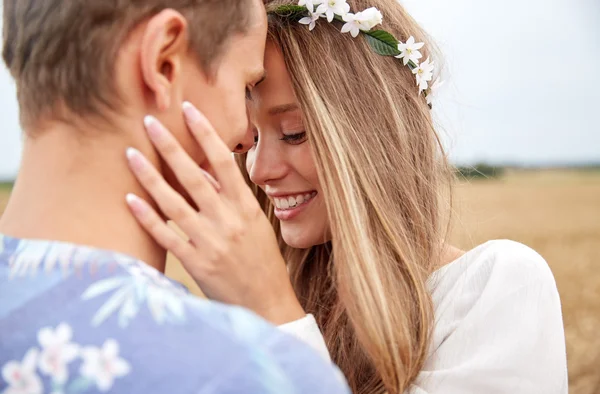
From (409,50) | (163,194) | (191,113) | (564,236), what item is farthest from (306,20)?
(564,236)

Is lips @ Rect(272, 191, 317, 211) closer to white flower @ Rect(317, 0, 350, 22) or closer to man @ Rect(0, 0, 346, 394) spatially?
white flower @ Rect(317, 0, 350, 22)

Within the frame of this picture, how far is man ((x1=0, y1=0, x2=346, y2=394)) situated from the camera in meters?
1.12

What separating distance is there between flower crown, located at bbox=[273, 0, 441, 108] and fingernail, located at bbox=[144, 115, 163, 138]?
1.30m

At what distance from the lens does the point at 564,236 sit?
62.7 feet

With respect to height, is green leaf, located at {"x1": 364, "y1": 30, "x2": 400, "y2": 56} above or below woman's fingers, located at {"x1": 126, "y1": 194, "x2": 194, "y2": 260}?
above

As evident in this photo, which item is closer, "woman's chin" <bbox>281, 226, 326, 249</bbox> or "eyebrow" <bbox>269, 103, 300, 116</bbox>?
"eyebrow" <bbox>269, 103, 300, 116</bbox>

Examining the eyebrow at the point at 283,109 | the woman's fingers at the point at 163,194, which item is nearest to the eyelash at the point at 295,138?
the eyebrow at the point at 283,109

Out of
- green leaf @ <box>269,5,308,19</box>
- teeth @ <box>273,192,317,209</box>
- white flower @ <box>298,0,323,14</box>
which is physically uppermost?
white flower @ <box>298,0,323,14</box>

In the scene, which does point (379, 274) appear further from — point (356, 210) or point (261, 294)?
point (261, 294)

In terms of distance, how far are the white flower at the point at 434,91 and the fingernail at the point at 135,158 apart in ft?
5.75

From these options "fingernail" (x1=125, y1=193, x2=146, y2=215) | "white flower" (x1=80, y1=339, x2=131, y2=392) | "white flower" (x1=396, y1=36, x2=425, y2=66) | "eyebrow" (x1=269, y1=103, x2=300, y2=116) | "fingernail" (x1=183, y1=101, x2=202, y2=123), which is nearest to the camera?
"white flower" (x1=80, y1=339, x2=131, y2=392)

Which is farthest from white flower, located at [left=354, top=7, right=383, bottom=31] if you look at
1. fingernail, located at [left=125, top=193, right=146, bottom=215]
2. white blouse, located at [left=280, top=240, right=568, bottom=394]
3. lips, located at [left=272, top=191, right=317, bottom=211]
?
fingernail, located at [left=125, top=193, right=146, bottom=215]

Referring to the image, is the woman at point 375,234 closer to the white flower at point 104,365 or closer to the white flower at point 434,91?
the white flower at point 434,91

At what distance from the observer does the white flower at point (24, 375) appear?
1127mm
